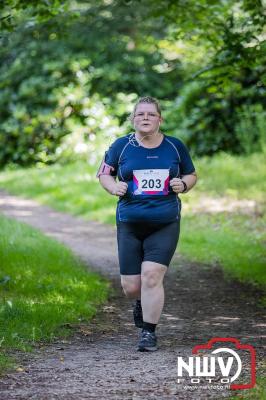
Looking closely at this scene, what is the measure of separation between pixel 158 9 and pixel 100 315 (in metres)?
4.54

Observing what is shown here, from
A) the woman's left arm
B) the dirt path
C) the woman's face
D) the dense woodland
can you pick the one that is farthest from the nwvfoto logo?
the dense woodland

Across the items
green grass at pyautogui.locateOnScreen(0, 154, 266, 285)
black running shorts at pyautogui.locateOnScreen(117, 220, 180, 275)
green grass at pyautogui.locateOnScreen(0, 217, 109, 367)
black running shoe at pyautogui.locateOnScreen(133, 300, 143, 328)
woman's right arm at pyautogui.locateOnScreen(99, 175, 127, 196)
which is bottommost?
green grass at pyautogui.locateOnScreen(0, 154, 266, 285)

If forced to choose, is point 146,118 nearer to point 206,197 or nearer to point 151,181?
point 151,181

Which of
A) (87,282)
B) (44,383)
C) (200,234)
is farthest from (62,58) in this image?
(44,383)

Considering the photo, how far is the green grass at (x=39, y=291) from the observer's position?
665 centimetres

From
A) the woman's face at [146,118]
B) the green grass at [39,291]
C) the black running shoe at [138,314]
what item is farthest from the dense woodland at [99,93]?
the woman's face at [146,118]

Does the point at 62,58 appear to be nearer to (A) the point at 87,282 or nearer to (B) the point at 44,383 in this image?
(A) the point at 87,282

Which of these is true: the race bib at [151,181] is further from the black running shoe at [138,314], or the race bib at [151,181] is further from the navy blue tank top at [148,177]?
the black running shoe at [138,314]

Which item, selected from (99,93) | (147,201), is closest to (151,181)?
(147,201)

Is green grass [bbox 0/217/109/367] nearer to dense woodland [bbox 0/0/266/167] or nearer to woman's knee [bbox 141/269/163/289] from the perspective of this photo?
woman's knee [bbox 141/269/163/289]

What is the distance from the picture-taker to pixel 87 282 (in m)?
8.81

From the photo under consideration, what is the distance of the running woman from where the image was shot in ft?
20.5

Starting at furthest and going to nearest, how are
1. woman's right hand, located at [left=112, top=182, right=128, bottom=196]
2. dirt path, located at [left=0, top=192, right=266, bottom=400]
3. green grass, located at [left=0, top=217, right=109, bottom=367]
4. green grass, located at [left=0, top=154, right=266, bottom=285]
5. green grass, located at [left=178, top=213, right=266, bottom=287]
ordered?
green grass, located at [left=0, top=154, right=266, bottom=285] → green grass, located at [left=178, top=213, right=266, bottom=287] → green grass, located at [left=0, top=217, right=109, bottom=367] → woman's right hand, located at [left=112, top=182, right=128, bottom=196] → dirt path, located at [left=0, top=192, right=266, bottom=400]

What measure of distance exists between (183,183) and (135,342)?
4.73 ft
